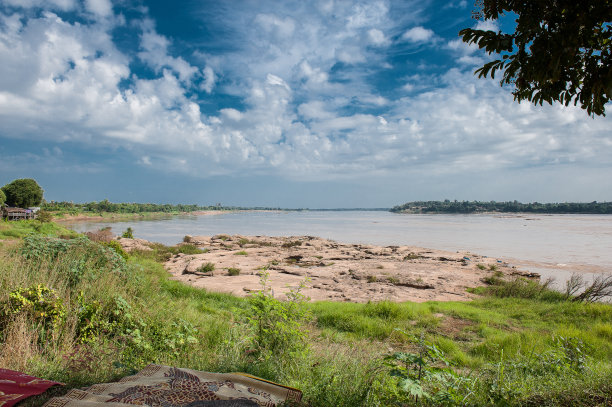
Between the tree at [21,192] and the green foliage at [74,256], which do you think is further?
the tree at [21,192]

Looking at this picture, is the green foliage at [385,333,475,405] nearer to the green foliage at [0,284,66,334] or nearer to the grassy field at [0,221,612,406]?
the grassy field at [0,221,612,406]

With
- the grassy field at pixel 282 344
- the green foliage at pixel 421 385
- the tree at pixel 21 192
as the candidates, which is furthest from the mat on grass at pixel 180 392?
the tree at pixel 21 192

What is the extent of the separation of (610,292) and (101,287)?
18.3 metres

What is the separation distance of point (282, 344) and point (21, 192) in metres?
68.2

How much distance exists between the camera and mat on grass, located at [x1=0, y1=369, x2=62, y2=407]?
2.87 m

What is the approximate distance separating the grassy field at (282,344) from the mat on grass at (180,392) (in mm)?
467

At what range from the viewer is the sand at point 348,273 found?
14469mm

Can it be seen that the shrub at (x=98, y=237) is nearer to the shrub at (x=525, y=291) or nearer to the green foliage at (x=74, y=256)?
the green foliage at (x=74, y=256)

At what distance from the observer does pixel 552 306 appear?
37.9 ft

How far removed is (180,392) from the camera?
3.18m

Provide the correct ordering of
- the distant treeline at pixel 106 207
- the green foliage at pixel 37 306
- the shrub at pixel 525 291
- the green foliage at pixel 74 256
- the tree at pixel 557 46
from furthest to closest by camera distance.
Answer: the distant treeline at pixel 106 207, the shrub at pixel 525 291, the green foliage at pixel 74 256, the green foliage at pixel 37 306, the tree at pixel 557 46

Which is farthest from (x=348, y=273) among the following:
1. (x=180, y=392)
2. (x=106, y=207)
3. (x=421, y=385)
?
(x=106, y=207)

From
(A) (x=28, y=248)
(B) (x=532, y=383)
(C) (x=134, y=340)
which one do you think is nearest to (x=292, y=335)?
(C) (x=134, y=340)

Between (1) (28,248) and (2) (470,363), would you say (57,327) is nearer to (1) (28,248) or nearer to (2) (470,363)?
(1) (28,248)
